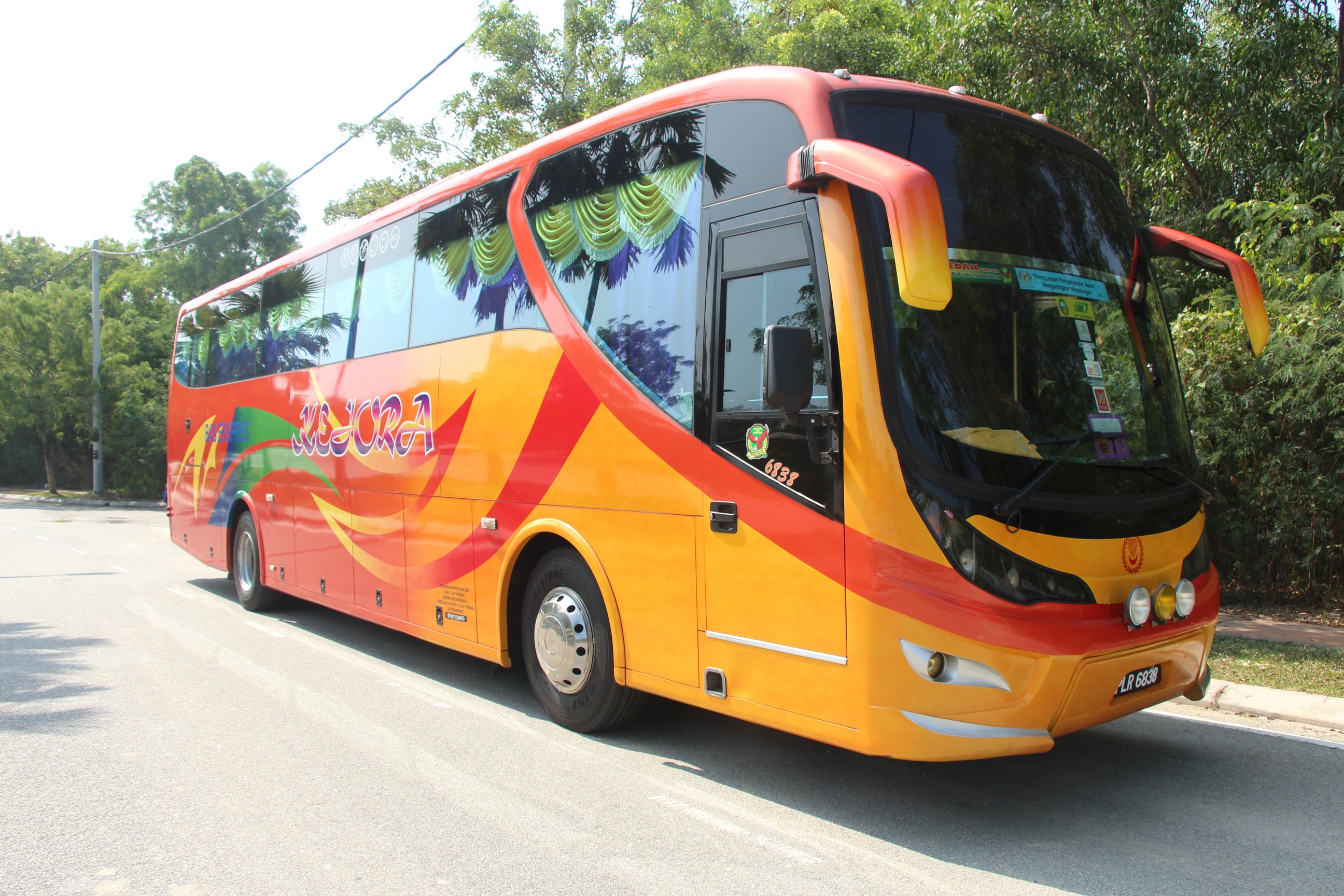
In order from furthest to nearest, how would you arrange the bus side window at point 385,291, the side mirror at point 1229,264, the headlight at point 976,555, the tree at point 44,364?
the tree at point 44,364 < the bus side window at point 385,291 < the side mirror at point 1229,264 < the headlight at point 976,555

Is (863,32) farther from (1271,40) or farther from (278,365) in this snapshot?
(278,365)

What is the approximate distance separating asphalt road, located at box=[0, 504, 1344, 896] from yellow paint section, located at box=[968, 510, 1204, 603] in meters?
1.08

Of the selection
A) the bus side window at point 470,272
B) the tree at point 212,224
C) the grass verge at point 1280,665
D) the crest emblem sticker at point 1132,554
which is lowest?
the grass verge at point 1280,665

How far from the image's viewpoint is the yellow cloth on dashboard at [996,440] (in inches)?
156

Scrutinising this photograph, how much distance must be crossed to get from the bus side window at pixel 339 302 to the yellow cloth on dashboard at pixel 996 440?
5917mm

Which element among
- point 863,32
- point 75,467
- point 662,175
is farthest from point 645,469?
point 75,467

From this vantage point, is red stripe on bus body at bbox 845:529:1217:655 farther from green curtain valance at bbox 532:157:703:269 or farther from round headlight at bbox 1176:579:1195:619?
green curtain valance at bbox 532:157:703:269

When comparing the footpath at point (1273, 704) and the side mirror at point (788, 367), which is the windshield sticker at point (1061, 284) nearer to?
the side mirror at point (788, 367)

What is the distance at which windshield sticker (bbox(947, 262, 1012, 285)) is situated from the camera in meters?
4.21

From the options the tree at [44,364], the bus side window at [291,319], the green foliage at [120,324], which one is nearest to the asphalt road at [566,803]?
the bus side window at [291,319]

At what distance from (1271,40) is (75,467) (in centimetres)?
4275

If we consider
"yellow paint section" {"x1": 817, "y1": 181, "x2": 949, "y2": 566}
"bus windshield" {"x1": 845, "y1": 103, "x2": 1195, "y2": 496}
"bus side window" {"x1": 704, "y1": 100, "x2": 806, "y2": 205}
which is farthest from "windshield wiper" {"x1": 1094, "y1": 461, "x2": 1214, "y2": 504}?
"bus side window" {"x1": 704, "y1": 100, "x2": 806, "y2": 205}

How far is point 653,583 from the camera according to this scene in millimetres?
4961

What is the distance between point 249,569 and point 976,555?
892 centimetres
